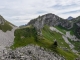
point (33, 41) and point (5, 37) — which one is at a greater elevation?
point (5, 37)

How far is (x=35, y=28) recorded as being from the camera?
130250mm

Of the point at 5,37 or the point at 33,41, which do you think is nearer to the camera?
the point at 33,41

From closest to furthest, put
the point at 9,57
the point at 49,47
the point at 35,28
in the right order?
1. the point at 9,57
2. the point at 49,47
3. the point at 35,28

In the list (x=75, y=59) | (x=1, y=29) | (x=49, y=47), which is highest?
(x=1, y=29)

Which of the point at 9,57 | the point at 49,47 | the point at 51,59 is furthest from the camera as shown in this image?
the point at 49,47

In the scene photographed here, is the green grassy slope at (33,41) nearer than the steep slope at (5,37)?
No

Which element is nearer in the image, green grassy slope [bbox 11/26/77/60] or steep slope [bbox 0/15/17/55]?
steep slope [bbox 0/15/17/55]

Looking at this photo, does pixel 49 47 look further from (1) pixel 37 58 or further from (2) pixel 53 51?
(1) pixel 37 58

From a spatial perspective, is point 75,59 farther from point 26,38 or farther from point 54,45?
point 26,38

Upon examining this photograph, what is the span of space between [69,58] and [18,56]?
3692 centimetres

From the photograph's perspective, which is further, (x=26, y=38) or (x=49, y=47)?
(x=26, y=38)

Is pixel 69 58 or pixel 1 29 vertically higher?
pixel 1 29

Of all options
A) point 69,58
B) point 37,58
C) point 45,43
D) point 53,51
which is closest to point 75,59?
point 69,58

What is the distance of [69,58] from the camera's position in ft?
297
